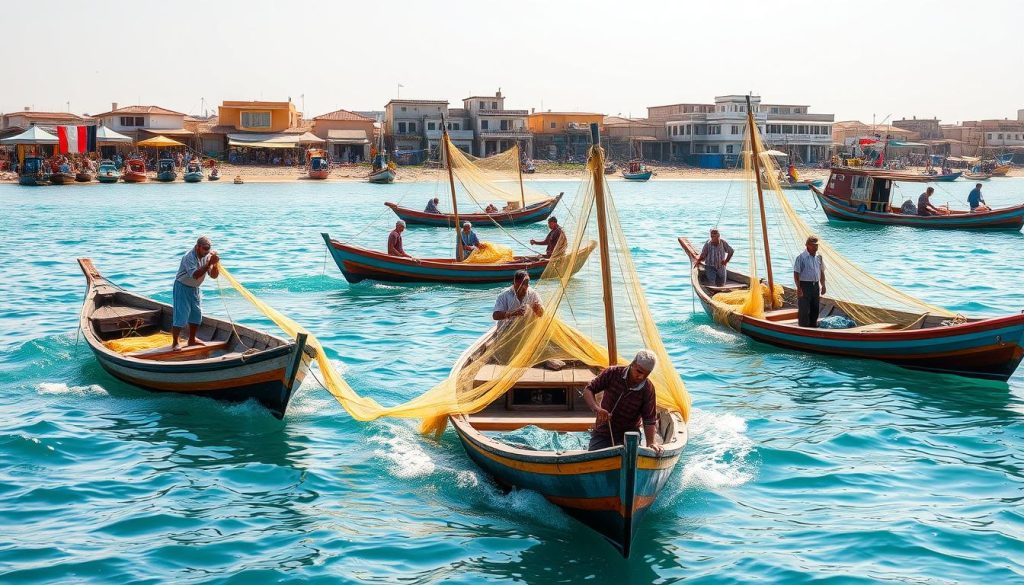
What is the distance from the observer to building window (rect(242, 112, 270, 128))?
266 ft

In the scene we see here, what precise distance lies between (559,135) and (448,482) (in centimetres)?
8565

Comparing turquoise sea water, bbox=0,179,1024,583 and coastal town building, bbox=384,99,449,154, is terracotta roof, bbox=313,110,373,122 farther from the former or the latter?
turquoise sea water, bbox=0,179,1024,583

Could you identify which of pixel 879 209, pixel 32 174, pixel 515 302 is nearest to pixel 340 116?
pixel 32 174

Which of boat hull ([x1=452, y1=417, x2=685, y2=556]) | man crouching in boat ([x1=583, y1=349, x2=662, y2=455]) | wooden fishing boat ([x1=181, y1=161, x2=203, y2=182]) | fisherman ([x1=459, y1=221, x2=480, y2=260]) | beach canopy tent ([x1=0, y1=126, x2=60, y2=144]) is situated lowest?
boat hull ([x1=452, y1=417, x2=685, y2=556])

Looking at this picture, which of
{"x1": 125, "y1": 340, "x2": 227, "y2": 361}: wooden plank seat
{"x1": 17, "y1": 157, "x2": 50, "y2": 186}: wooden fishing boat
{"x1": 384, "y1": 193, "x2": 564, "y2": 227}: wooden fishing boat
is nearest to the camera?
{"x1": 125, "y1": 340, "x2": 227, "y2": 361}: wooden plank seat

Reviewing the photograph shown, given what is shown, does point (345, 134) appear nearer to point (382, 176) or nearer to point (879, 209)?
point (382, 176)

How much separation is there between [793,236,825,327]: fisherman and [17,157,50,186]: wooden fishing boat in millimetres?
61257

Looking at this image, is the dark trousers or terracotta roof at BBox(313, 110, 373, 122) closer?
the dark trousers

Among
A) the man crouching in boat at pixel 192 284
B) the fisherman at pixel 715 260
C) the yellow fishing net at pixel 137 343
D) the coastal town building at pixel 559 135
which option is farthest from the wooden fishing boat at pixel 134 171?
the man crouching in boat at pixel 192 284

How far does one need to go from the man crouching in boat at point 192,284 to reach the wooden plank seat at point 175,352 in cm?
13

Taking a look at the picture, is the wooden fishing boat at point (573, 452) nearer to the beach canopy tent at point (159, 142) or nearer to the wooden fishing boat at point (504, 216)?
the wooden fishing boat at point (504, 216)

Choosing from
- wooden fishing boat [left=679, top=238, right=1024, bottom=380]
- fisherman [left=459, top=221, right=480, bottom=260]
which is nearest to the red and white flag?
fisherman [left=459, top=221, right=480, bottom=260]

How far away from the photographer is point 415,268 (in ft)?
76.7

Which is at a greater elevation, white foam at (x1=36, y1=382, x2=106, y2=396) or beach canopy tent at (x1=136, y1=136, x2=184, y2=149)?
beach canopy tent at (x1=136, y1=136, x2=184, y2=149)
